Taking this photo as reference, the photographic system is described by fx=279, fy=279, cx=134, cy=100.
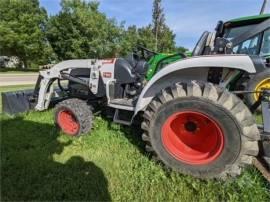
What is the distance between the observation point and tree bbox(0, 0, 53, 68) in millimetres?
30673

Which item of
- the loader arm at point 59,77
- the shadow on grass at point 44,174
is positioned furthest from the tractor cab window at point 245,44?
the shadow on grass at point 44,174

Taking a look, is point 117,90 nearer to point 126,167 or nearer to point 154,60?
point 154,60

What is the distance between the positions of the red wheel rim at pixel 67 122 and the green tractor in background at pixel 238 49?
4.54ft

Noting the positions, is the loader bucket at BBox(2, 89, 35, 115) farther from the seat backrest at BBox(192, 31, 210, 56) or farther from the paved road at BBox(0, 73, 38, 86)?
the paved road at BBox(0, 73, 38, 86)

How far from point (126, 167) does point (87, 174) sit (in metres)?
0.45

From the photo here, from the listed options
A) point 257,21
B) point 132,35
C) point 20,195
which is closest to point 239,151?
point 20,195

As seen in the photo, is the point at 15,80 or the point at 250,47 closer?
the point at 250,47

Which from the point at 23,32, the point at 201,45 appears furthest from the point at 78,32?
the point at 201,45

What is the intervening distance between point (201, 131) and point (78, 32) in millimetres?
30390

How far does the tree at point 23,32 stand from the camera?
30.7 metres

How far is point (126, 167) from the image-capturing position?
3244 millimetres

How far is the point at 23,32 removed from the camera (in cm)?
3161

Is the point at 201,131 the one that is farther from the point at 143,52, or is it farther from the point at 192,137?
the point at 143,52

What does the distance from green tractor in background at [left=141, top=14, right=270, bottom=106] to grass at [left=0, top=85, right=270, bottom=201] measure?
47.8 inches
